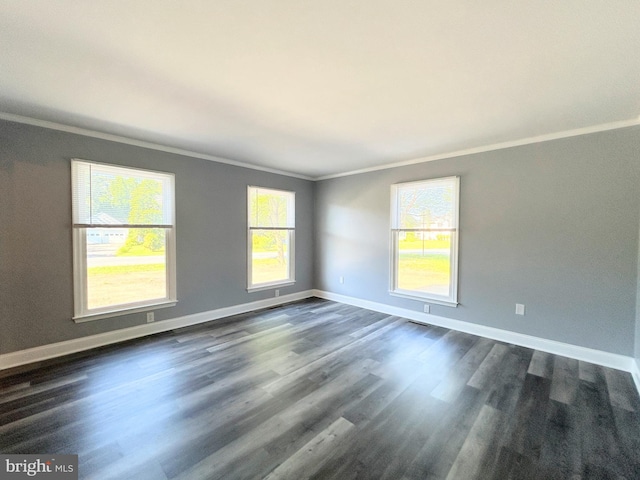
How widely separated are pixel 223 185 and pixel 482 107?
11.8 feet

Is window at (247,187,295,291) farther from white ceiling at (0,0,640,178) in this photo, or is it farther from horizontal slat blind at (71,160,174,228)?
white ceiling at (0,0,640,178)

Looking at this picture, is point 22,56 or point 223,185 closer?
point 22,56

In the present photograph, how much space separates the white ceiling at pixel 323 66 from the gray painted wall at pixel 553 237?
17.2 inches

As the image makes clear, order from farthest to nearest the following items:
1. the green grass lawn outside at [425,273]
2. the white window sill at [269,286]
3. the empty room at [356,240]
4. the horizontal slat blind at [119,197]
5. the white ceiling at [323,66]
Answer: the white window sill at [269,286] → the green grass lawn outside at [425,273] → the horizontal slat blind at [119,197] → the empty room at [356,240] → the white ceiling at [323,66]

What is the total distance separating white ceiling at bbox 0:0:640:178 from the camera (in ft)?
4.69

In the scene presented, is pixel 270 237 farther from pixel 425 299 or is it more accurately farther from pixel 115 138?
pixel 425 299

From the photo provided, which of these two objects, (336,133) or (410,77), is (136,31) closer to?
(410,77)

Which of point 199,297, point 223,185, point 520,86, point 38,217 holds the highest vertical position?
point 520,86

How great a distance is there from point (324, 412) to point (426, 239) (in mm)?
3004

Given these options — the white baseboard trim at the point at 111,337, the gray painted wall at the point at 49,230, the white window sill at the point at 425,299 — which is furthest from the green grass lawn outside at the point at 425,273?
the gray painted wall at the point at 49,230

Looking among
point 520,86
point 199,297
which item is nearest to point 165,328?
point 199,297

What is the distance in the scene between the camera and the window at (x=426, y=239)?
12.9ft

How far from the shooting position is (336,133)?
125 inches

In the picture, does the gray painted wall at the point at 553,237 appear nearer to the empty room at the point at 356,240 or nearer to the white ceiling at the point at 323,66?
the empty room at the point at 356,240
